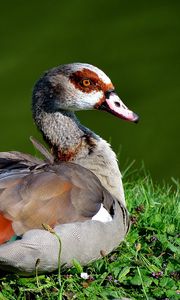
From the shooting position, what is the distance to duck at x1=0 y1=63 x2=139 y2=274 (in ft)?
13.6

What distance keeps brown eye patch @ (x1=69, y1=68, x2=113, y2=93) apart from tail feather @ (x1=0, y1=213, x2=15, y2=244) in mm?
980

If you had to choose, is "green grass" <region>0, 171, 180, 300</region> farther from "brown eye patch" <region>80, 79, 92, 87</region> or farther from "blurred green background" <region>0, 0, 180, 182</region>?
"blurred green background" <region>0, 0, 180, 182</region>

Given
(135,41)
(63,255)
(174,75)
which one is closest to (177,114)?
(174,75)

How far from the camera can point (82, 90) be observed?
15.6 ft

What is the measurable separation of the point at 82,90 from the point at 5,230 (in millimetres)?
1021

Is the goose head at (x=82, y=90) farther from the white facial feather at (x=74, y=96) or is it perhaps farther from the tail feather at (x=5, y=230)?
the tail feather at (x=5, y=230)

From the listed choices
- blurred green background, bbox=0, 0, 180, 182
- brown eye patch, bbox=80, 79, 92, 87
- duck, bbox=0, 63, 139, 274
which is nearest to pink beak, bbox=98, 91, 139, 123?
duck, bbox=0, 63, 139, 274

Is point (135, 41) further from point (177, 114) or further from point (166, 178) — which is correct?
point (166, 178)

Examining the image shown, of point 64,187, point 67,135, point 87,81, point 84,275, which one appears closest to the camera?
point 84,275

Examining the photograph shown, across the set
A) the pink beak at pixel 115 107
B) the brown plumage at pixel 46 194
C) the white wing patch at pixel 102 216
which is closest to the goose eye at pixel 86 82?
the pink beak at pixel 115 107

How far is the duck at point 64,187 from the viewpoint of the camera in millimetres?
4141

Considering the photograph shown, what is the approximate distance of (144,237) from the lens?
470 centimetres

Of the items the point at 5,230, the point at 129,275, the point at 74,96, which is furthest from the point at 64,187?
the point at 74,96

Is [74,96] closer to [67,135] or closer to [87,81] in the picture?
[87,81]
